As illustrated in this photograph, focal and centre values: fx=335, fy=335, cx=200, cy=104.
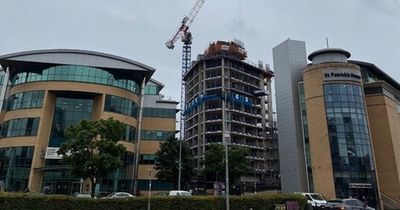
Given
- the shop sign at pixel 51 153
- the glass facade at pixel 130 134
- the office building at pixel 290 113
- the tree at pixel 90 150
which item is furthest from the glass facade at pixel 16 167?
the office building at pixel 290 113

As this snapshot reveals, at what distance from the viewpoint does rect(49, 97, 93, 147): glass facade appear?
5399cm

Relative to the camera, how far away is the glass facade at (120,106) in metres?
56.2

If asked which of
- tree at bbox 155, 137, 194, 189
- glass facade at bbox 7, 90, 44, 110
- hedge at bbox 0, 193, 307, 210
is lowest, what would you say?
hedge at bbox 0, 193, 307, 210

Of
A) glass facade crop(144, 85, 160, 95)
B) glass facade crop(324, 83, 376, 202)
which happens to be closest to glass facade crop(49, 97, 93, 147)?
glass facade crop(144, 85, 160, 95)

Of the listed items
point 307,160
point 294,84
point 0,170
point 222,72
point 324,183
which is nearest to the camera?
point 0,170

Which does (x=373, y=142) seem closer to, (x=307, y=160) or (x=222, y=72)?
(x=307, y=160)

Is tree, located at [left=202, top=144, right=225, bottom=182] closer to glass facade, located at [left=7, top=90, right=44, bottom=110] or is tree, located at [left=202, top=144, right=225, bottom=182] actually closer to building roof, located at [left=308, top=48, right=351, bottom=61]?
building roof, located at [left=308, top=48, right=351, bottom=61]

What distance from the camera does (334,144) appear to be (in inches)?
2232

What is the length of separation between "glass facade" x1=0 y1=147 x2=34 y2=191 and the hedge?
27.5m

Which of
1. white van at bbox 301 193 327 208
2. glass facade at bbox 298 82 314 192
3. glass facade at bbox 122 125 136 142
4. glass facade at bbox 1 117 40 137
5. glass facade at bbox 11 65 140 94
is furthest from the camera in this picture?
glass facade at bbox 298 82 314 192

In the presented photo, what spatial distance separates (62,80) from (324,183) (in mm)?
46182

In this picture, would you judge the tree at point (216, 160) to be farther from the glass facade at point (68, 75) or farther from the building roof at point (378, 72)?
the building roof at point (378, 72)

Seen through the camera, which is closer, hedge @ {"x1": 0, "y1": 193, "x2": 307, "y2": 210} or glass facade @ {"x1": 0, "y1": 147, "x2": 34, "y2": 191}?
hedge @ {"x1": 0, "y1": 193, "x2": 307, "y2": 210}

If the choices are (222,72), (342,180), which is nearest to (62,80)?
(222,72)
